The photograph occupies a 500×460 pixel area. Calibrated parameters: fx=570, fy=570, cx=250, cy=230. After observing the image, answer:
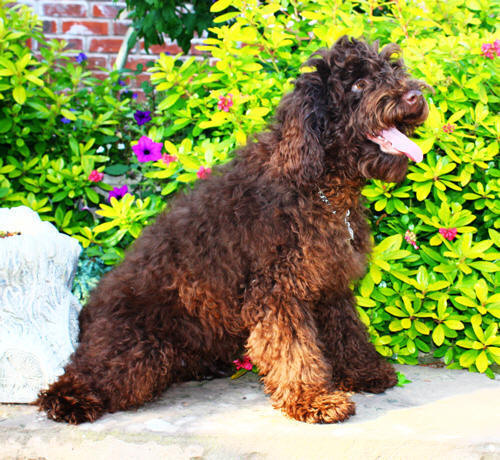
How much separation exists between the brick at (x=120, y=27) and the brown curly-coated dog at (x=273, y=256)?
11.5 feet

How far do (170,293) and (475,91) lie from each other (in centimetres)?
214

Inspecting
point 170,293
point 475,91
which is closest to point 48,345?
point 170,293

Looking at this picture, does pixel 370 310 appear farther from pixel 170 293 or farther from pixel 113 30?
pixel 113 30

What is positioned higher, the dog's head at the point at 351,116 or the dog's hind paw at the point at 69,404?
the dog's head at the point at 351,116

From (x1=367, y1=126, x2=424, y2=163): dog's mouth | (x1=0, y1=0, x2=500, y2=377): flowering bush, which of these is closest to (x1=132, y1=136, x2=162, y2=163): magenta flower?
(x1=0, y1=0, x2=500, y2=377): flowering bush

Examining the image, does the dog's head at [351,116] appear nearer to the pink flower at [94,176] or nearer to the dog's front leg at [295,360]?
the dog's front leg at [295,360]

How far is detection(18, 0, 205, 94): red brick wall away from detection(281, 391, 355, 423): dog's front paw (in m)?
4.32

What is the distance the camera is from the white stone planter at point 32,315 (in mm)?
2814

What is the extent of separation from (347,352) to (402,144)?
1.17m

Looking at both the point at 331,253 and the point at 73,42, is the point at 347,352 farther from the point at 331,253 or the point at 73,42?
the point at 73,42

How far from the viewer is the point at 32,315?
2896 millimetres

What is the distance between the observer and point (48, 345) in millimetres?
2877

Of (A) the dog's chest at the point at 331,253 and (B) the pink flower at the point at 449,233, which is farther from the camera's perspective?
(B) the pink flower at the point at 449,233

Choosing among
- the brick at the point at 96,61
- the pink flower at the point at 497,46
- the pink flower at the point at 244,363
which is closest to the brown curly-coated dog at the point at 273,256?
the pink flower at the point at 244,363
